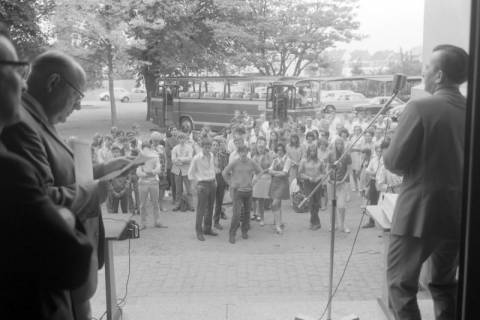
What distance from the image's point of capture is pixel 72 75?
1.94 m

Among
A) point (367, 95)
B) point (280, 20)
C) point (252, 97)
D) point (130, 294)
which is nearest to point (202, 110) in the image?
point (252, 97)

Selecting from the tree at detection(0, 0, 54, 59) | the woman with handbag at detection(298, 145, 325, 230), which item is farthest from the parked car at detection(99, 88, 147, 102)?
the tree at detection(0, 0, 54, 59)

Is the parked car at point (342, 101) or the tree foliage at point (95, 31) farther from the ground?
the tree foliage at point (95, 31)

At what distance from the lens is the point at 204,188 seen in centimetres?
733

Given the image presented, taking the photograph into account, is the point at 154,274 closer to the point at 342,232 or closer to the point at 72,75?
the point at 342,232

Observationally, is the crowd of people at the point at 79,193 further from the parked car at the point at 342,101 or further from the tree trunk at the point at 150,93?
the tree trunk at the point at 150,93

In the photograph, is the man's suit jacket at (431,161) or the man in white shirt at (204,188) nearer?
the man's suit jacket at (431,161)

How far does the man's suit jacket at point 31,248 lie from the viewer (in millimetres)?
1143

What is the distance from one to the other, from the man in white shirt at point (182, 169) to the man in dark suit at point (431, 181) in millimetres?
6437

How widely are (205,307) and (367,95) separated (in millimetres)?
9152

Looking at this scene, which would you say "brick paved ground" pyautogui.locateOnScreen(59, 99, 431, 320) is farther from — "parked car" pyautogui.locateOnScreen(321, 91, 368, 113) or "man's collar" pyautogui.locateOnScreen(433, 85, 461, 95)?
"parked car" pyautogui.locateOnScreen(321, 91, 368, 113)

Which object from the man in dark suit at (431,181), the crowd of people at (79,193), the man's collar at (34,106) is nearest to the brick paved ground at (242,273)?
the man in dark suit at (431,181)

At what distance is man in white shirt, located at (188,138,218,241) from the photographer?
7328mm

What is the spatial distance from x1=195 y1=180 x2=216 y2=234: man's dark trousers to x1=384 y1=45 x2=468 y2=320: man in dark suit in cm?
494
